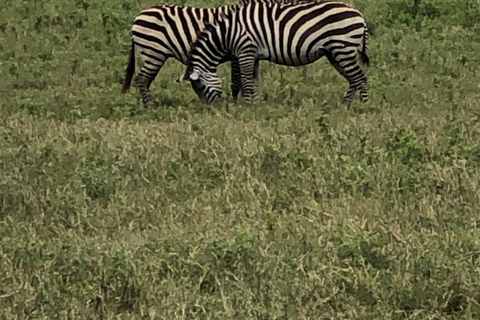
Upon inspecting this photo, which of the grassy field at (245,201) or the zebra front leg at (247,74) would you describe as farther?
the zebra front leg at (247,74)

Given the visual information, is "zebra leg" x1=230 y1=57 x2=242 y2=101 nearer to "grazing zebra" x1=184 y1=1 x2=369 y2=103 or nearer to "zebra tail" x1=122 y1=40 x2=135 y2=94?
"grazing zebra" x1=184 y1=1 x2=369 y2=103

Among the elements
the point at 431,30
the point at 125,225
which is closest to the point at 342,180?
the point at 125,225

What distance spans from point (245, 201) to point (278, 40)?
4040 millimetres

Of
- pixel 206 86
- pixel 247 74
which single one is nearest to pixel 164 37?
pixel 206 86

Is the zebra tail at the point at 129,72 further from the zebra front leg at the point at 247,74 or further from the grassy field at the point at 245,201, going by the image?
the zebra front leg at the point at 247,74

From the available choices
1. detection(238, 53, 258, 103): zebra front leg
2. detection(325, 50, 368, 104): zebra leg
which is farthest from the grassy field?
detection(238, 53, 258, 103): zebra front leg

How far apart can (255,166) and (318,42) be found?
334 centimetres

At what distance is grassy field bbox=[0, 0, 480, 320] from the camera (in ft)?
14.2

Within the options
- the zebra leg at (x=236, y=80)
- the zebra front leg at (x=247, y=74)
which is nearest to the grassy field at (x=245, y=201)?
the zebra front leg at (x=247, y=74)

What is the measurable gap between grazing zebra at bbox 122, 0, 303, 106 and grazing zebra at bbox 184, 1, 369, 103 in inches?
11.5

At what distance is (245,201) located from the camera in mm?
5852

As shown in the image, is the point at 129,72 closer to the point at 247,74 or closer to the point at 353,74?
the point at 247,74

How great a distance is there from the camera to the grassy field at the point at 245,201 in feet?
14.2

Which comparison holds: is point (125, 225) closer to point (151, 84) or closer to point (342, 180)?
point (342, 180)
